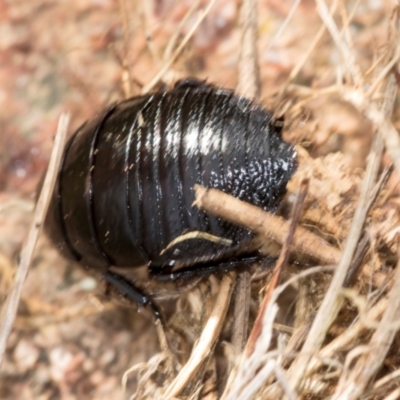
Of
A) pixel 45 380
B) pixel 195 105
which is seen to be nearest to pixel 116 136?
pixel 195 105

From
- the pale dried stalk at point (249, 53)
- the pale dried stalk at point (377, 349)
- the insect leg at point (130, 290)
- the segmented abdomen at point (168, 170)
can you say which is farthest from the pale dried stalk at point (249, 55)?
the pale dried stalk at point (377, 349)

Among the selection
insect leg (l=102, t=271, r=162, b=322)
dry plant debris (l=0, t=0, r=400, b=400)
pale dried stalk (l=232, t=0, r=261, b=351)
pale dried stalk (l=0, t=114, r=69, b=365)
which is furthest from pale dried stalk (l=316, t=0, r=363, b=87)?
insect leg (l=102, t=271, r=162, b=322)

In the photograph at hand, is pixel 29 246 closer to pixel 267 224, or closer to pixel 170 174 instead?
pixel 170 174

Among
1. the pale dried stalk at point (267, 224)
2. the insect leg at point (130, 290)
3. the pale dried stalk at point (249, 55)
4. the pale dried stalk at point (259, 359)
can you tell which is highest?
the pale dried stalk at point (249, 55)

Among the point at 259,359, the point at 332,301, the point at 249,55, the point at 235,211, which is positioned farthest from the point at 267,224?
the point at 249,55

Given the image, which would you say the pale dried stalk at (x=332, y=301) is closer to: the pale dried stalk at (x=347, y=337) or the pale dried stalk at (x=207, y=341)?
the pale dried stalk at (x=347, y=337)

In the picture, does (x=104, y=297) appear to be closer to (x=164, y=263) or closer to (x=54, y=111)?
(x=164, y=263)

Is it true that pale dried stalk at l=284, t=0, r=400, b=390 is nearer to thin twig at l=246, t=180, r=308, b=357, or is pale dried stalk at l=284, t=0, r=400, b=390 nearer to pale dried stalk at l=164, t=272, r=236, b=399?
thin twig at l=246, t=180, r=308, b=357
